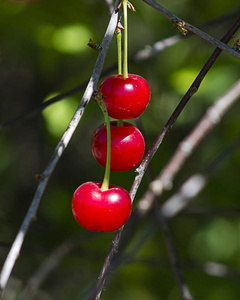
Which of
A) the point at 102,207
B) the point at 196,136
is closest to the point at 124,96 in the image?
the point at 102,207

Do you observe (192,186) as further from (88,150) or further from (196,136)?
(88,150)

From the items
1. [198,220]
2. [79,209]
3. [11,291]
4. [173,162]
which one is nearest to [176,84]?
[173,162]

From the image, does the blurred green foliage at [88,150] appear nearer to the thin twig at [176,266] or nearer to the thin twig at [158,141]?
the thin twig at [176,266]

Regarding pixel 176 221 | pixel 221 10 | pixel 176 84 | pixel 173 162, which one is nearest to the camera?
pixel 173 162

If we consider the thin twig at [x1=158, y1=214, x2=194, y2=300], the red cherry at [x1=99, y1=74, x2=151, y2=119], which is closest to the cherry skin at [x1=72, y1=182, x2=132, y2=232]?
the red cherry at [x1=99, y1=74, x2=151, y2=119]

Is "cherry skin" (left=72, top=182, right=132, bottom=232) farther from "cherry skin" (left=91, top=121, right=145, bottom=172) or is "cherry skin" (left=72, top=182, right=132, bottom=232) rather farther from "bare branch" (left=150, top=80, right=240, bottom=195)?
"bare branch" (left=150, top=80, right=240, bottom=195)

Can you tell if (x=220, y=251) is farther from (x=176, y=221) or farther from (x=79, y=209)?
(x=79, y=209)
